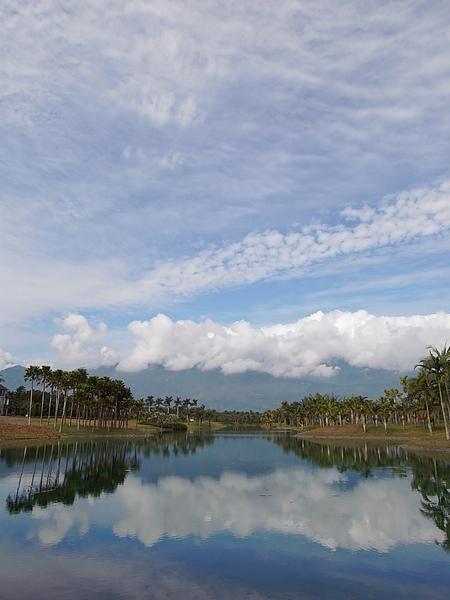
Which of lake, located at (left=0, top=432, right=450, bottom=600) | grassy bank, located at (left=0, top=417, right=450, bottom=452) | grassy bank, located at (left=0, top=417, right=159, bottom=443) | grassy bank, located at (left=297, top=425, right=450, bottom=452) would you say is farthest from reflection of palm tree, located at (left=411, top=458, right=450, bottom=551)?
grassy bank, located at (left=0, top=417, right=159, bottom=443)

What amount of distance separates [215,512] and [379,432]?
10594 centimetres

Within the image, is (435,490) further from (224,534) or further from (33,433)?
(33,433)

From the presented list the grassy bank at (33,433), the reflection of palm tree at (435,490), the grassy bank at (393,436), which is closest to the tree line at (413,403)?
the grassy bank at (393,436)

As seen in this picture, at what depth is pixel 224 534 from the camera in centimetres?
2939

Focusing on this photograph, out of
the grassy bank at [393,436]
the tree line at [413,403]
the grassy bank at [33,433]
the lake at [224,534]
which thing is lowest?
the lake at [224,534]

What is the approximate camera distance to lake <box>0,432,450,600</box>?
20391mm

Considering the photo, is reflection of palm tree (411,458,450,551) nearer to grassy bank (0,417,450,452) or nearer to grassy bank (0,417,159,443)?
grassy bank (0,417,450,452)

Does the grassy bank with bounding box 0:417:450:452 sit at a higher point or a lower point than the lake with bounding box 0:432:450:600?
higher

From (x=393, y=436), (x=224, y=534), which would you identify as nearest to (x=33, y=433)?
(x=224, y=534)

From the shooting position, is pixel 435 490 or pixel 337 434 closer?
pixel 435 490

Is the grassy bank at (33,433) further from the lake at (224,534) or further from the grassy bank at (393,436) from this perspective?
the grassy bank at (393,436)

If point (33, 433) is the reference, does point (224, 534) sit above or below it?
below

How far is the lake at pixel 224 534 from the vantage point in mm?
20391

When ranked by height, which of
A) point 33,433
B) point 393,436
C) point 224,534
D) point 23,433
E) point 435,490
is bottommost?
point 224,534
